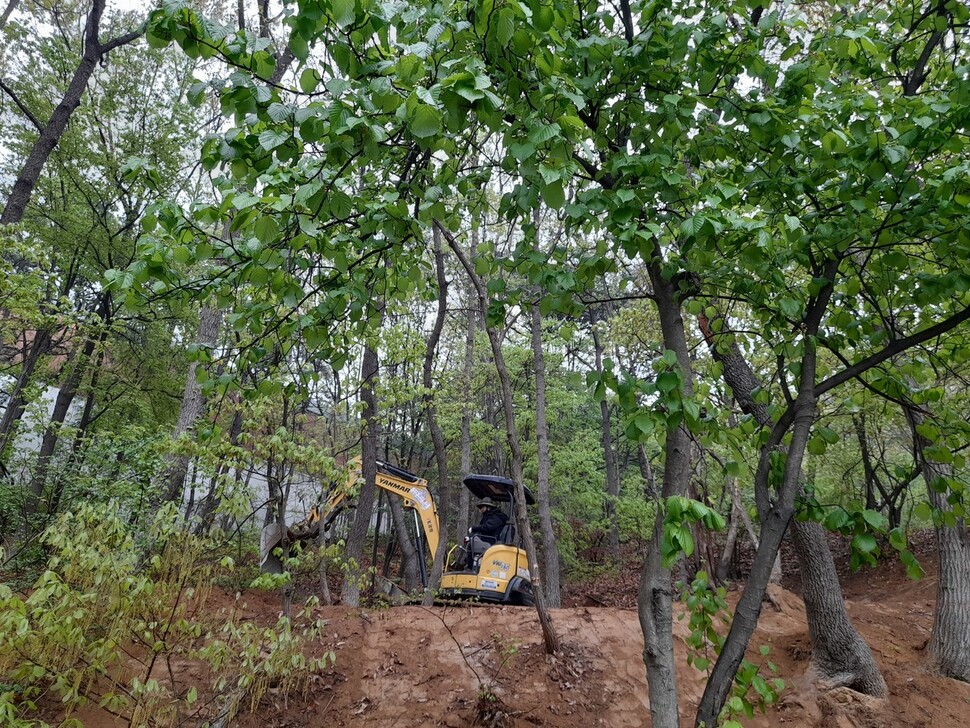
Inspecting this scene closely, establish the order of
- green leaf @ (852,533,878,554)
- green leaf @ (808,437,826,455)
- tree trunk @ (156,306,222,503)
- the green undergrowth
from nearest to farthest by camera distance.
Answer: green leaf @ (852,533,878,554)
green leaf @ (808,437,826,455)
the green undergrowth
tree trunk @ (156,306,222,503)

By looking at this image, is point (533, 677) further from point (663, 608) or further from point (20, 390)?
point (20, 390)

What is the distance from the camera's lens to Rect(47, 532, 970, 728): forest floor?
4543mm

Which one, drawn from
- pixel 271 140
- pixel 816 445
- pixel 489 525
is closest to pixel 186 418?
pixel 489 525

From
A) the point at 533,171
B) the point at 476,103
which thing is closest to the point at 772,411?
the point at 533,171

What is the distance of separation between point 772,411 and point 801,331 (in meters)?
0.45

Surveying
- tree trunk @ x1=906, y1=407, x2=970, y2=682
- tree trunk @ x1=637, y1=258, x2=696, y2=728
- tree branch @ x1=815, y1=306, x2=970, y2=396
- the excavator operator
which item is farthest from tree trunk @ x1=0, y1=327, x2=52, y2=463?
tree trunk @ x1=906, y1=407, x2=970, y2=682

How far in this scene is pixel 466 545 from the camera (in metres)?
9.28

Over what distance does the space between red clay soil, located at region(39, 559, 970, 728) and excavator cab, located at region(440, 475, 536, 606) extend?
141cm

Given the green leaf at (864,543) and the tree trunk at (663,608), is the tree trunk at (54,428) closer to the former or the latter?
the tree trunk at (663,608)

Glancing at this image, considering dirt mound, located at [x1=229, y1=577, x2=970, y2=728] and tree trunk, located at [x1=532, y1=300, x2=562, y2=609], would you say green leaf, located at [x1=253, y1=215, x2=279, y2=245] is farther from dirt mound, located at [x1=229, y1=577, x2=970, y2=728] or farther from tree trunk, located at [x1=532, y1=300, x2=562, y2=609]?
tree trunk, located at [x1=532, y1=300, x2=562, y2=609]

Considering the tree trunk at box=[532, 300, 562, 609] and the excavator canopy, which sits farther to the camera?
the tree trunk at box=[532, 300, 562, 609]

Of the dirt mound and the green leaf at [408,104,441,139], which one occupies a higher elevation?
the green leaf at [408,104,441,139]

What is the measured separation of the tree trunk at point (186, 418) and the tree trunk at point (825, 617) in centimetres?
584

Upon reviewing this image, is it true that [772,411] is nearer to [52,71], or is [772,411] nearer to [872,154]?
[872,154]
